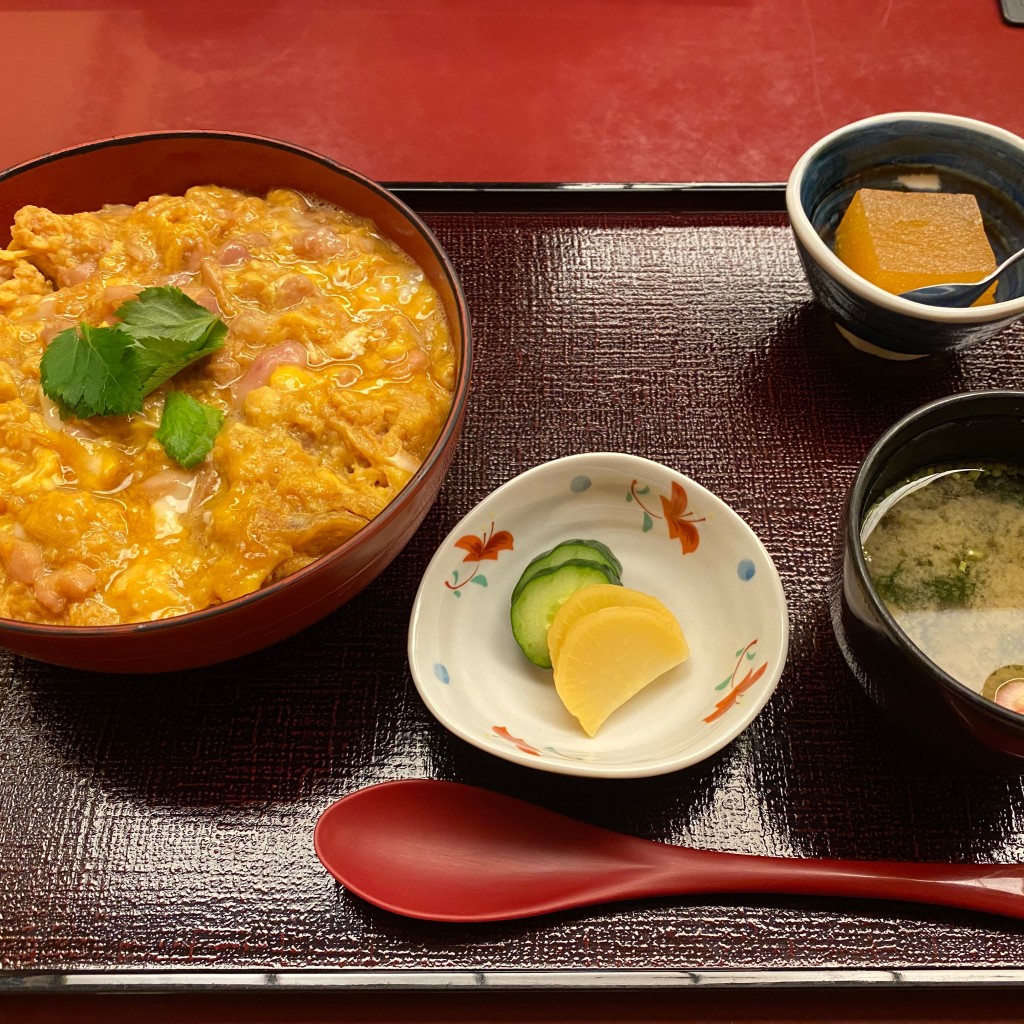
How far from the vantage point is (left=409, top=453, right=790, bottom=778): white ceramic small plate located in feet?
5.11

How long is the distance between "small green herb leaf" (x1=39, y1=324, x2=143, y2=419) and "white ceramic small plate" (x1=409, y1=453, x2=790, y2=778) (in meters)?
0.66

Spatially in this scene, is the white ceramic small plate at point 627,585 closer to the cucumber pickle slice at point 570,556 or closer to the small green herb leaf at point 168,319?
the cucumber pickle slice at point 570,556

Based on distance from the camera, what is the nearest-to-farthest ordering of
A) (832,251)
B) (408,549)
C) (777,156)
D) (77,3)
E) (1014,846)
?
(1014,846) → (408,549) → (832,251) → (777,156) → (77,3)

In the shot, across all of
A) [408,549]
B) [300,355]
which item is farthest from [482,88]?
[408,549]

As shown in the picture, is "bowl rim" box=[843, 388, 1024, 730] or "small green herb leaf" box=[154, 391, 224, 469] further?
"small green herb leaf" box=[154, 391, 224, 469]

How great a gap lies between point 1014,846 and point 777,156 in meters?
2.11

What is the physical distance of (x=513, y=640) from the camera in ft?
5.76

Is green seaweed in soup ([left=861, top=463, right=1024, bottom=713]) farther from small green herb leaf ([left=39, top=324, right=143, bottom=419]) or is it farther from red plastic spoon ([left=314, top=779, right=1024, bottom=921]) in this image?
Result: small green herb leaf ([left=39, top=324, right=143, bottom=419])

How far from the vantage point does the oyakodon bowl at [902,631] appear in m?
1.37

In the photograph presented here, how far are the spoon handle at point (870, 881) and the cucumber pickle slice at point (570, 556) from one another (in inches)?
21.8

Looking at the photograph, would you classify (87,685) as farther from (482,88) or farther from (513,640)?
(482,88)

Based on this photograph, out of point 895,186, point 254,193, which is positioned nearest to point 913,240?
point 895,186

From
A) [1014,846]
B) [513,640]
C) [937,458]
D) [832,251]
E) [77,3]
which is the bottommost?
[1014,846]

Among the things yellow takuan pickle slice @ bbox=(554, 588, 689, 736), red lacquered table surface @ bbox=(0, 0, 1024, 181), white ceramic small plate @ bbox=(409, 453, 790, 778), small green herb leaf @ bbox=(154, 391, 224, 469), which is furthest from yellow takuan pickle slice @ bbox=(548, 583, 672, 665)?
red lacquered table surface @ bbox=(0, 0, 1024, 181)
